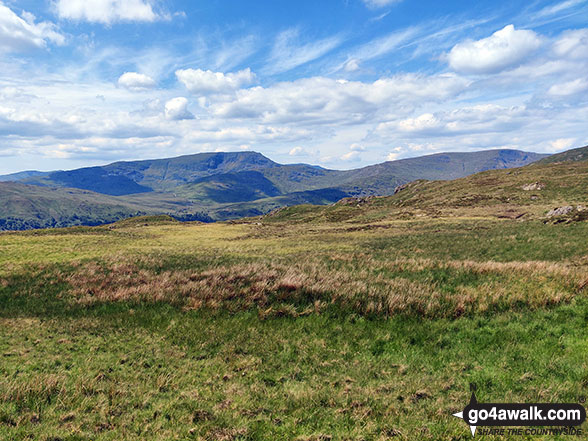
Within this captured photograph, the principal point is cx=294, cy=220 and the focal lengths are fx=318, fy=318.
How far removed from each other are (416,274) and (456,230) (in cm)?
3137

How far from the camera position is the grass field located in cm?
826

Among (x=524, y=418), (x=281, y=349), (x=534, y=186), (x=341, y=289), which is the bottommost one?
(x=281, y=349)

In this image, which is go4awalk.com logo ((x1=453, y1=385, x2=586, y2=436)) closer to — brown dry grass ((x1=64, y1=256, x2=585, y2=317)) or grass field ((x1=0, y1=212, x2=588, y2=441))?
grass field ((x1=0, y1=212, x2=588, y2=441))

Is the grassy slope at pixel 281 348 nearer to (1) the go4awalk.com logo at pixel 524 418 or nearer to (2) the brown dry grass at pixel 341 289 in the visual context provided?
(2) the brown dry grass at pixel 341 289

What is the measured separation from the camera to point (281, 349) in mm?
12953

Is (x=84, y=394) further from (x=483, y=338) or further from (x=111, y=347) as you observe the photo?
(x=483, y=338)

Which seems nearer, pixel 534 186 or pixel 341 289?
pixel 341 289

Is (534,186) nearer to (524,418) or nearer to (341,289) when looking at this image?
(341,289)

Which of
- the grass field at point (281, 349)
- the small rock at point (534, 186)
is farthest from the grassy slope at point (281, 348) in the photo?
the small rock at point (534, 186)

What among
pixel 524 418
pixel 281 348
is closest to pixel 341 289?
pixel 281 348

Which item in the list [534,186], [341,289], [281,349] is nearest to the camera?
[281,349]

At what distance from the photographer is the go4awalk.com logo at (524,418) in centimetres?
749

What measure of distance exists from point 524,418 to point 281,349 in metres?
8.02

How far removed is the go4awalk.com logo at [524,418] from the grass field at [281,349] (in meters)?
0.40
